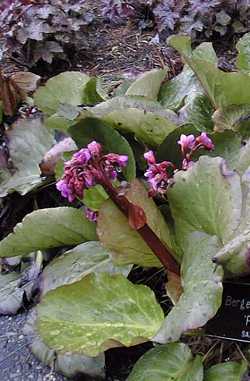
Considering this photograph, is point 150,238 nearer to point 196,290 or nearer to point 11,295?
point 196,290

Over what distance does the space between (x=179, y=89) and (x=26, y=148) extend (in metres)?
0.43

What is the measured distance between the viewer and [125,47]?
3.05 m

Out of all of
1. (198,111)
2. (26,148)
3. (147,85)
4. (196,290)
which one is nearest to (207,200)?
(196,290)

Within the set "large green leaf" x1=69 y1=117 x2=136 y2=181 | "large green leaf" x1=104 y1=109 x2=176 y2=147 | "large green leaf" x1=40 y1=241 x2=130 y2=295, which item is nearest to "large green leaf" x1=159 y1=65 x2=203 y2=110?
"large green leaf" x1=104 y1=109 x2=176 y2=147

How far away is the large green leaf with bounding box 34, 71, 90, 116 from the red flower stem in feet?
2.32

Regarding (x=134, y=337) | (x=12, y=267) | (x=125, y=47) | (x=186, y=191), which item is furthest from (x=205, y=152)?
(x=125, y=47)

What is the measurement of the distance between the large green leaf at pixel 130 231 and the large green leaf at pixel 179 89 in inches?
21.6

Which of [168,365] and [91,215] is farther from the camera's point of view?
[91,215]

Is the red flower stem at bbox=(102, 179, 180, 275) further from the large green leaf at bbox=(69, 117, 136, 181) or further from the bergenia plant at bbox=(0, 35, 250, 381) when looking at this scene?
the large green leaf at bbox=(69, 117, 136, 181)

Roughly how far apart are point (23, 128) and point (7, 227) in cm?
26

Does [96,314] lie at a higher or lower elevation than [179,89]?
lower

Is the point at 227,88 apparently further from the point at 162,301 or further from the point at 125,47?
the point at 125,47

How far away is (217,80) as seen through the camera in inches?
62.9

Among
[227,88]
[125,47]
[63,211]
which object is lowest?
[125,47]
